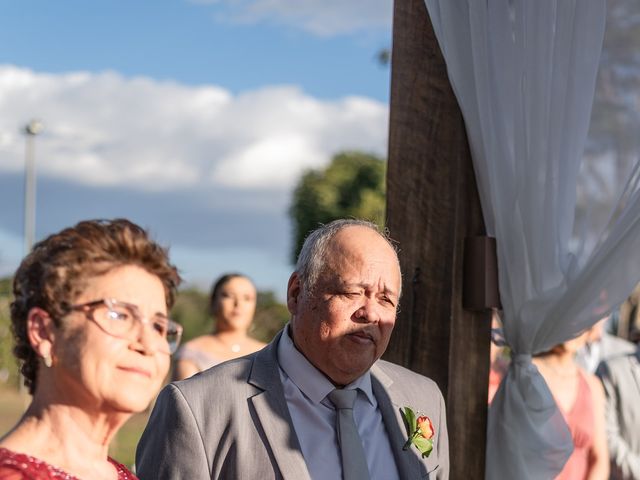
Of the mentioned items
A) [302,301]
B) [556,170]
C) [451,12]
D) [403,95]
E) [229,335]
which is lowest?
[229,335]

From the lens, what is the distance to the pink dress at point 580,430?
16.1 feet

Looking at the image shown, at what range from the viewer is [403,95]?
3795mm

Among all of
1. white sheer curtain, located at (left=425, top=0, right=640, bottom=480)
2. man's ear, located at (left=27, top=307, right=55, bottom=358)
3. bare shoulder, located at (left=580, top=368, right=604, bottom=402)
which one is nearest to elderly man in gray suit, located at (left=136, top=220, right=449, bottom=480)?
white sheer curtain, located at (left=425, top=0, right=640, bottom=480)

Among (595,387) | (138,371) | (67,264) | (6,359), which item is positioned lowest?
(6,359)

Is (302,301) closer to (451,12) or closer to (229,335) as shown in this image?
(451,12)

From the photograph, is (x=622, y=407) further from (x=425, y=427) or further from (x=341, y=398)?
(x=341, y=398)

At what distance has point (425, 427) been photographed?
3.31 metres

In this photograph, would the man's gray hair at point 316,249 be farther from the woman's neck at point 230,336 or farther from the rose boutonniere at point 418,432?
the woman's neck at point 230,336

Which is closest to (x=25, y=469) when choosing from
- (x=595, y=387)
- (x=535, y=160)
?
(x=535, y=160)

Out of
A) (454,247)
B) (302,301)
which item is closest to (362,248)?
(302,301)

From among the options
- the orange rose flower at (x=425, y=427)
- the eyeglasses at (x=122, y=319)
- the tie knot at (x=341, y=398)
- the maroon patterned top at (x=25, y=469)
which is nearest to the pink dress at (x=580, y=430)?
the orange rose flower at (x=425, y=427)

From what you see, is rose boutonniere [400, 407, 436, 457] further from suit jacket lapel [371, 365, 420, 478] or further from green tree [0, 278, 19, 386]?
green tree [0, 278, 19, 386]

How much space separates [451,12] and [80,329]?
2.14m

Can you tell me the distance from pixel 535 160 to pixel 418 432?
106 cm
